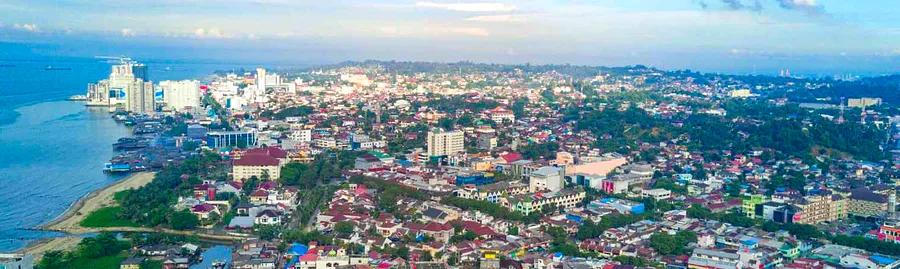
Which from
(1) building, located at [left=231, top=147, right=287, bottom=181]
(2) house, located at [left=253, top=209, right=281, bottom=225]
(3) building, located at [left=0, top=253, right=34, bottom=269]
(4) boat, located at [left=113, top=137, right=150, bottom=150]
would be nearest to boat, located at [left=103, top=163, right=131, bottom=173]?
(1) building, located at [left=231, top=147, right=287, bottom=181]

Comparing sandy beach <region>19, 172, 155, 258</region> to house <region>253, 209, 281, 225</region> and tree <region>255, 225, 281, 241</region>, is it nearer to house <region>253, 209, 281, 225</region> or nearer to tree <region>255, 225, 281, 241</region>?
house <region>253, 209, 281, 225</region>

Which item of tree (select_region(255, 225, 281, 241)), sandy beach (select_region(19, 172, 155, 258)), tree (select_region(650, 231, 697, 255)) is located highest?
tree (select_region(650, 231, 697, 255))

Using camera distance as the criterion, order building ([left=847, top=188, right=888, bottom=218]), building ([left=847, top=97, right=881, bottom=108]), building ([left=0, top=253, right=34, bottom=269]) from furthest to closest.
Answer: building ([left=847, top=97, right=881, bottom=108])
building ([left=847, top=188, right=888, bottom=218])
building ([left=0, top=253, right=34, bottom=269])

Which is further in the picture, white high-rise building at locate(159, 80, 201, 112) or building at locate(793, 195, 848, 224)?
white high-rise building at locate(159, 80, 201, 112)

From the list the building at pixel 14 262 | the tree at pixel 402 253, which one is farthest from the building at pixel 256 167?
the building at pixel 14 262

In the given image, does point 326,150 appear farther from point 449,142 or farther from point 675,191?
point 675,191

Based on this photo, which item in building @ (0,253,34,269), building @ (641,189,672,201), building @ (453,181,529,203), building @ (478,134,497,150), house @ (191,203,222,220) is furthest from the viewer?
building @ (478,134,497,150)
